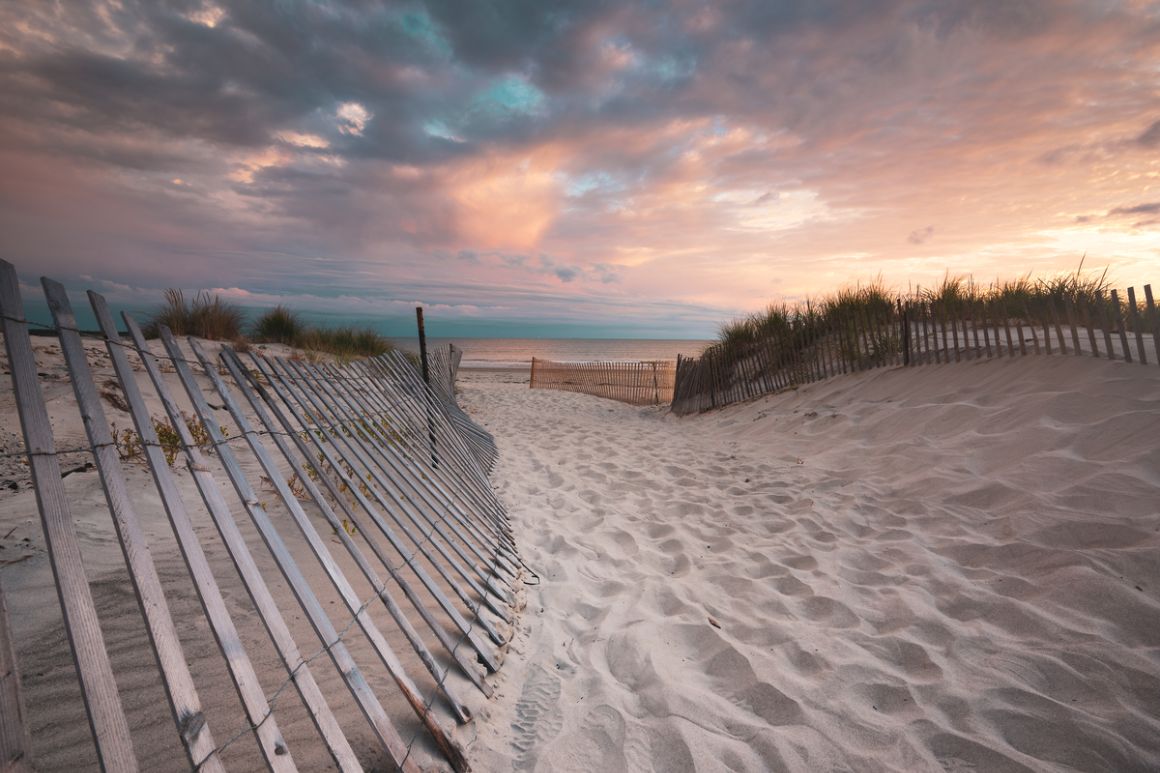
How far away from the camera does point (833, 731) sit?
1.77 m

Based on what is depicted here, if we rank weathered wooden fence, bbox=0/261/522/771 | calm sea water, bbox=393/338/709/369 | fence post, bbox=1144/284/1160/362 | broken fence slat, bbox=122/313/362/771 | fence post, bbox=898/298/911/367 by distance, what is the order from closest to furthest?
weathered wooden fence, bbox=0/261/522/771
broken fence slat, bbox=122/313/362/771
fence post, bbox=1144/284/1160/362
fence post, bbox=898/298/911/367
calm sea water, bbox=393/338/709/369

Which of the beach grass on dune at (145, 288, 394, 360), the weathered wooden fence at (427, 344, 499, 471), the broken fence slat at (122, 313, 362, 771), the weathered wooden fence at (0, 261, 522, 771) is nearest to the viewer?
the weathered wooden fence at (0, 261, 522, 771)

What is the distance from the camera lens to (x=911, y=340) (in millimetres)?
6609

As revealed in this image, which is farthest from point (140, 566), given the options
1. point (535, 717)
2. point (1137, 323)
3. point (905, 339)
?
point (905, 339)

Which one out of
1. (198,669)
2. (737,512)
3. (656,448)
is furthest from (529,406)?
(198,669)

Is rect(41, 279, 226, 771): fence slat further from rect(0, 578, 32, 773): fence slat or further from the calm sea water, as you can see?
the calm sea water

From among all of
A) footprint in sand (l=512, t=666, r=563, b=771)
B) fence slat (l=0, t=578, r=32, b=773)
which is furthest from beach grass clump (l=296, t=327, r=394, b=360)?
fence slat (l=0, t=578, r=32, b=773)

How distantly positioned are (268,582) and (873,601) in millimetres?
2899

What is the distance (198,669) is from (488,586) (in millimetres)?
1176

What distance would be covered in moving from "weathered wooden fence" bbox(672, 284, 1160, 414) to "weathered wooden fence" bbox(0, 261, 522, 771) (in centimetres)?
523

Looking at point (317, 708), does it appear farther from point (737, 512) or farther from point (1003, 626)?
point (737, 512)

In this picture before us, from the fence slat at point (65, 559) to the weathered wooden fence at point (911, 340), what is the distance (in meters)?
6.05

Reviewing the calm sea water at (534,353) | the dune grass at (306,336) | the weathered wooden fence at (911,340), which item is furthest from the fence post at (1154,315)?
the calm sea water at (534,353)

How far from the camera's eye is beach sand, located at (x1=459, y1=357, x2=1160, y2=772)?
1.73 metres
